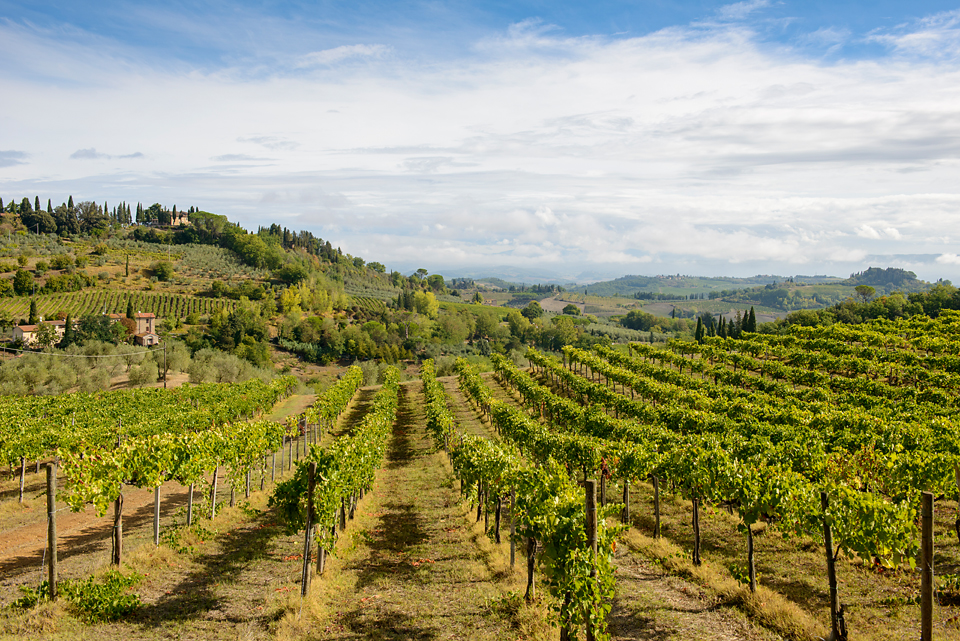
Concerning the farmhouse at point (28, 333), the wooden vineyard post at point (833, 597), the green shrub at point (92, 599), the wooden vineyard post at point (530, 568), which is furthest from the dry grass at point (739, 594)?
the farmhouse at point (28, 333)

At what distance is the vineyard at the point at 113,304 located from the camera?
3674 inches

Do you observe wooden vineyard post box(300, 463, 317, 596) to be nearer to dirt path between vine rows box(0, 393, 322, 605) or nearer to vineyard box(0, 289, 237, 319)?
dirt path between vine rows box(0, 393, 322, 605)

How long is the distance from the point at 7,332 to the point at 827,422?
4315 inches

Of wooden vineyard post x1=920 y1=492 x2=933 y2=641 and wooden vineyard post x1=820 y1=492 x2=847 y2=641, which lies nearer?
wooden vineyard post x1=920 y1=492 x2=933 y2=641

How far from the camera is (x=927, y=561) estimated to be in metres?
8.48

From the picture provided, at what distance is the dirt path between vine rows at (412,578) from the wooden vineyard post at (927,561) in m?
7.94

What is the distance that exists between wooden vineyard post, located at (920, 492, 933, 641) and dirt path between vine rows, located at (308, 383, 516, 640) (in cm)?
794

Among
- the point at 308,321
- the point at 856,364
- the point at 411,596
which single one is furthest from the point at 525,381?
the point at 308,321

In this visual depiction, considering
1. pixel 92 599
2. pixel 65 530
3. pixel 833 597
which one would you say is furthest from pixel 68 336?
pixel 833 597

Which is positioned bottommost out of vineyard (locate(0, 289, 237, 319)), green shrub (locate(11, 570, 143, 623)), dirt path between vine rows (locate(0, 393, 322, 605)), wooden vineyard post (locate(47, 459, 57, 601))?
dirt path between vine rows (locate(0, 393, 322, 605))

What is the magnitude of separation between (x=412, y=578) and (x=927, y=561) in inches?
486

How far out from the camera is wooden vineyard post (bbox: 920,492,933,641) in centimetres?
838

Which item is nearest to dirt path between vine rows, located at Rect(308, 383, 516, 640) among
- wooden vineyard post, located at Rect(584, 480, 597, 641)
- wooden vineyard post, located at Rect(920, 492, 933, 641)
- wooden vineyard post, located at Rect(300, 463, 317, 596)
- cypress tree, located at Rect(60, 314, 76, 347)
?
wooden vineyard post, located at Rect(300, 463, 317, 596)

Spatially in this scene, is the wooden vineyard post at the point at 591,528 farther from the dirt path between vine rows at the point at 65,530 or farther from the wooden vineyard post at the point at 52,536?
the wooden vineyard post at the point at 52,536
